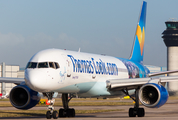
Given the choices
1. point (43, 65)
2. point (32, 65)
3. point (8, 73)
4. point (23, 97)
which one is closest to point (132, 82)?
point (43, 65)

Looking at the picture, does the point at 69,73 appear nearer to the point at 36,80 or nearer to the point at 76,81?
the point at 76,81

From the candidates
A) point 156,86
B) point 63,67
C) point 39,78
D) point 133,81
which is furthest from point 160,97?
point 39,78

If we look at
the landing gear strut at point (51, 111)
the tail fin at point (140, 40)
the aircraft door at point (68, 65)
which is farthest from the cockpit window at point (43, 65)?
the tail fin at point (140, 40)

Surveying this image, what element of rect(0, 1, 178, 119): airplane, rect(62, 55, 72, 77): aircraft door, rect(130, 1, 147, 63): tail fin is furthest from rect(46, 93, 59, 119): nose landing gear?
rect(130, 1, 147, 63): tail fin

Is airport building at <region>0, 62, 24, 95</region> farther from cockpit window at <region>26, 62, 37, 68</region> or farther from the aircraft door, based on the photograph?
cockpit window at <region>26, 62, 37, 68</region>

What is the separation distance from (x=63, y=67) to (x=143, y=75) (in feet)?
49.7

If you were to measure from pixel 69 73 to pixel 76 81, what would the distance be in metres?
1.11

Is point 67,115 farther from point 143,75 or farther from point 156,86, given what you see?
point 143,75

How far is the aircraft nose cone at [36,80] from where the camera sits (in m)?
19.3

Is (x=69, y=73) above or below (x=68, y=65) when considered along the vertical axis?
below

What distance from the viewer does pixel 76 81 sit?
22.7 m

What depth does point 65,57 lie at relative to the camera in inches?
873

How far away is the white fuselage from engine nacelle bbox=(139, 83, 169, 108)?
138 inches

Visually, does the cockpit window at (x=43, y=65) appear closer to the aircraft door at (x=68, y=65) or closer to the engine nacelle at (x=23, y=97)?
the aircraft door at (x=68, y=65)
